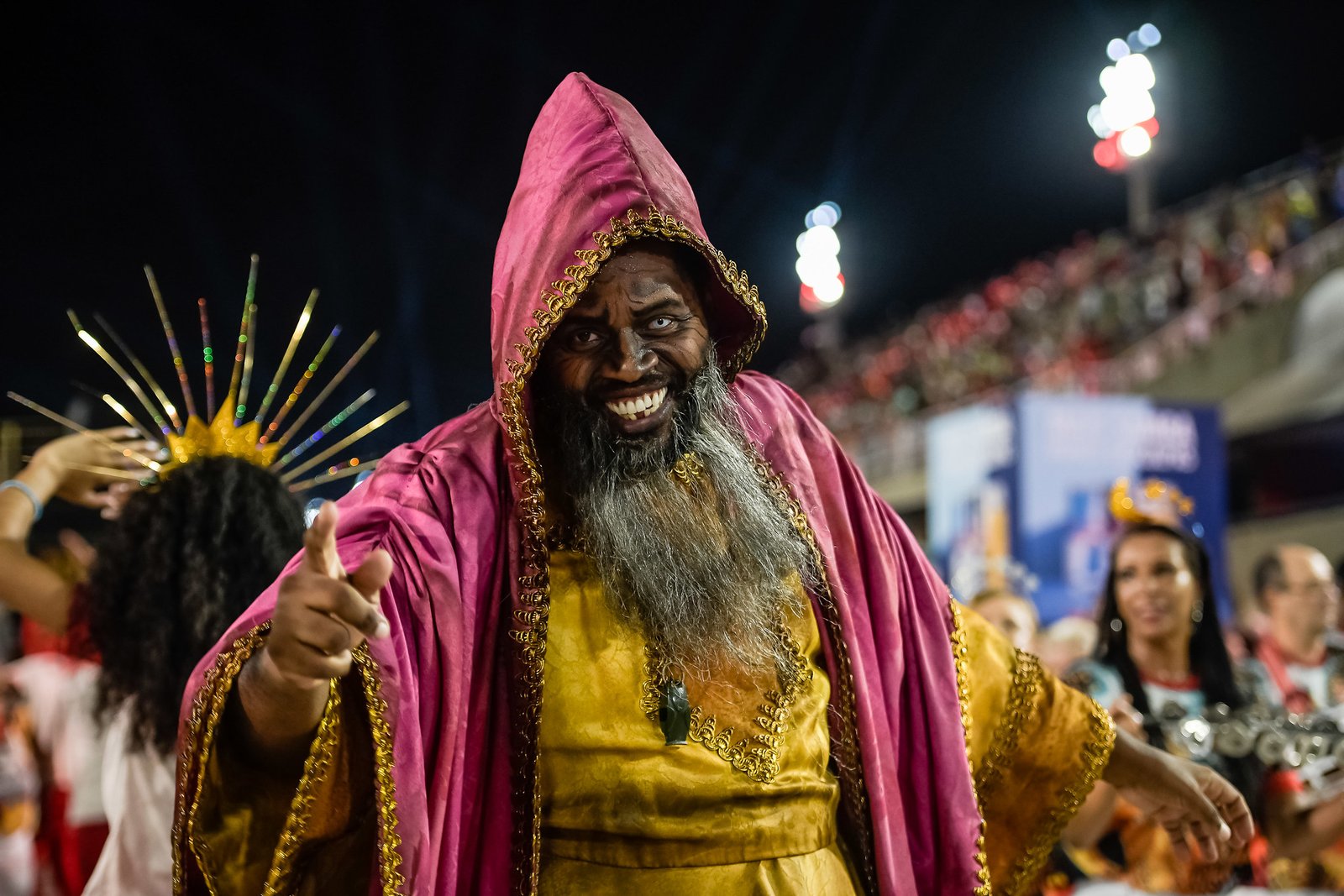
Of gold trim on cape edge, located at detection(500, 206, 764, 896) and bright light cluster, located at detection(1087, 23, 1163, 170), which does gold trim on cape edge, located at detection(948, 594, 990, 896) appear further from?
bright light cluster, located at detection(1087, 23, 1163, 170)

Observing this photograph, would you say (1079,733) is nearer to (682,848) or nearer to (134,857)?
(682,848)

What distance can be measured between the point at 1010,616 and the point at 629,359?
11.6ft

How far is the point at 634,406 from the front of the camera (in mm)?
2285

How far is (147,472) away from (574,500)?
1511 millimetres

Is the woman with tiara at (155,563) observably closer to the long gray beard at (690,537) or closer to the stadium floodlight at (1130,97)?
the long gray beard at (690,537)

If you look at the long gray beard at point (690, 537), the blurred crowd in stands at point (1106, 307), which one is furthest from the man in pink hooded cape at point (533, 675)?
→ the blurred crowd in stands at point (1106, 307)

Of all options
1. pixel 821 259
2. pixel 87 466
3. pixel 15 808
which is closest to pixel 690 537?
pixel 87 466

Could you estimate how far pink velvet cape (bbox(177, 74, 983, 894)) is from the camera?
6.41 feet

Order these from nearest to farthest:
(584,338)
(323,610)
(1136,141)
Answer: (323,610) → (584,338) → (1136,141)

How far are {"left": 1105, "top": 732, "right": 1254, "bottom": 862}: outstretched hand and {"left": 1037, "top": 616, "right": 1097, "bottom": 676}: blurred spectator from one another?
3.07 metres

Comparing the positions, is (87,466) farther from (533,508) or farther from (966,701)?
(966,701)

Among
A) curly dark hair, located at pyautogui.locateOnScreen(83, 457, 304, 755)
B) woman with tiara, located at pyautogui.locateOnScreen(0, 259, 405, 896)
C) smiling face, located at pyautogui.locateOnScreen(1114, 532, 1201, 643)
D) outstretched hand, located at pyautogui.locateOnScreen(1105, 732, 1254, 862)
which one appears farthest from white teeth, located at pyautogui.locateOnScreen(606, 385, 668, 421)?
smiling face, located at pyautogui.locateOnScreen(1114, 532, 1201, 643)

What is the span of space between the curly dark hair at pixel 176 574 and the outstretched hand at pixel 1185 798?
6.63ft

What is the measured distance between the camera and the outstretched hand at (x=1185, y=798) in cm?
243
